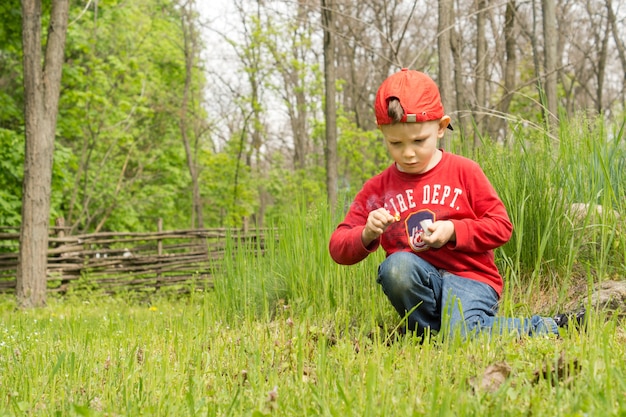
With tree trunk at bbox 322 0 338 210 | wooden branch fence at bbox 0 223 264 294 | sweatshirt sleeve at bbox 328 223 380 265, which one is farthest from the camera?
wooden branch fence at bbox 0 223 264 294

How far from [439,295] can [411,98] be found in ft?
2.88

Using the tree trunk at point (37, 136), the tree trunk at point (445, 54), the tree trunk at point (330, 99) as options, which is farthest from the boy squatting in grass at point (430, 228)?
the tree trunk at point (330, 99)

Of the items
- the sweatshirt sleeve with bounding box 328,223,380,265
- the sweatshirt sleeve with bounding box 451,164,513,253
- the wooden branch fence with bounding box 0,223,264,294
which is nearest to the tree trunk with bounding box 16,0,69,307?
the wooden branch fence with bounding box 0,223,264,294

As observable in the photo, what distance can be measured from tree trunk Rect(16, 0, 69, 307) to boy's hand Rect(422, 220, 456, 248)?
719 cm

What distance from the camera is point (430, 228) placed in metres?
2.70

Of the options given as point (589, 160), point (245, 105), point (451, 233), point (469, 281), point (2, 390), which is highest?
point (245, 105)

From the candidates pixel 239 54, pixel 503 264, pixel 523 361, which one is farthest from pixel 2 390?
pixel 239 54

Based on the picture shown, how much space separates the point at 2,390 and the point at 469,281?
187 centimetres

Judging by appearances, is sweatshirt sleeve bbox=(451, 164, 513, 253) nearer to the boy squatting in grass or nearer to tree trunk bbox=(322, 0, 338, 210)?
the boy squatting in grass

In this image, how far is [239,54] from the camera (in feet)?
70.0

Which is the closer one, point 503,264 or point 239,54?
point 503,264

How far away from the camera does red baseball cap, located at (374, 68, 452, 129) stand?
2.75 m

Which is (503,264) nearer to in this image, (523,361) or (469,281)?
(469,281)

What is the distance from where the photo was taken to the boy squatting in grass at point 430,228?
109 inches
